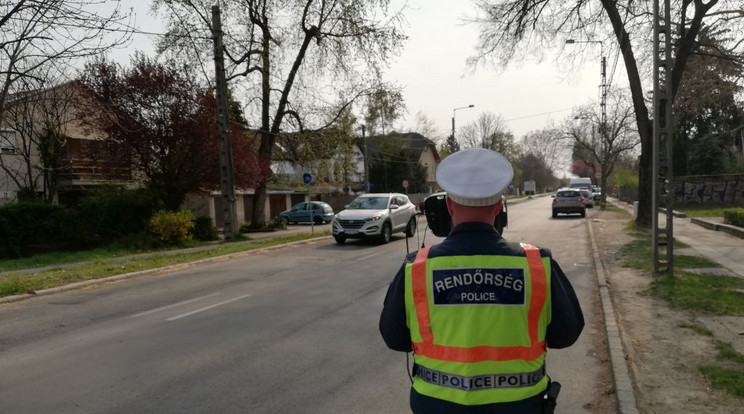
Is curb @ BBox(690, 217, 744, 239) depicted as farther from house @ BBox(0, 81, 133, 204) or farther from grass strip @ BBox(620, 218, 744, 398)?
house @ BBox(0, 81, 133, 204)

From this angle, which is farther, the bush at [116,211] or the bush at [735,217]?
the bush at [116,211]

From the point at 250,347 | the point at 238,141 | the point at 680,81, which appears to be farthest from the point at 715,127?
the point at 250,347

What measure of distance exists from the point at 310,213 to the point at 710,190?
23879mm

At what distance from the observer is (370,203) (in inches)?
758

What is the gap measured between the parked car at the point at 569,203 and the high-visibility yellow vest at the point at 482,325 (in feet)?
98.8

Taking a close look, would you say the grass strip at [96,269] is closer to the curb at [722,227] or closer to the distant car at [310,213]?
the curb at [722,227]

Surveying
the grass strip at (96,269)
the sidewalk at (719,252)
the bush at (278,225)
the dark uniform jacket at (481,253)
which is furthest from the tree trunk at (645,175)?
the dark uniform jacket at (481,253)

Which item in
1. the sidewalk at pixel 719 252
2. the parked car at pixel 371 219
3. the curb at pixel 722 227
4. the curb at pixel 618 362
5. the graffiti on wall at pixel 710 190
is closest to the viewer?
the curb at pixel 618 362

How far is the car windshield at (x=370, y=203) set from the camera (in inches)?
747

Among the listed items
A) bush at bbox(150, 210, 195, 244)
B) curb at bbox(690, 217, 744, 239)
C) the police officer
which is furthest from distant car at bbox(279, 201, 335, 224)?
the police officer

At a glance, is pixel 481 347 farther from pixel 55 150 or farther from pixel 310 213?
pixel 310 213

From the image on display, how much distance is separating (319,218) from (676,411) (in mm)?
31841

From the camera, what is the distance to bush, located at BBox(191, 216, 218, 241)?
71.4 ft

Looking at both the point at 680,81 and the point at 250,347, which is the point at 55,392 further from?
the point at 680,81
